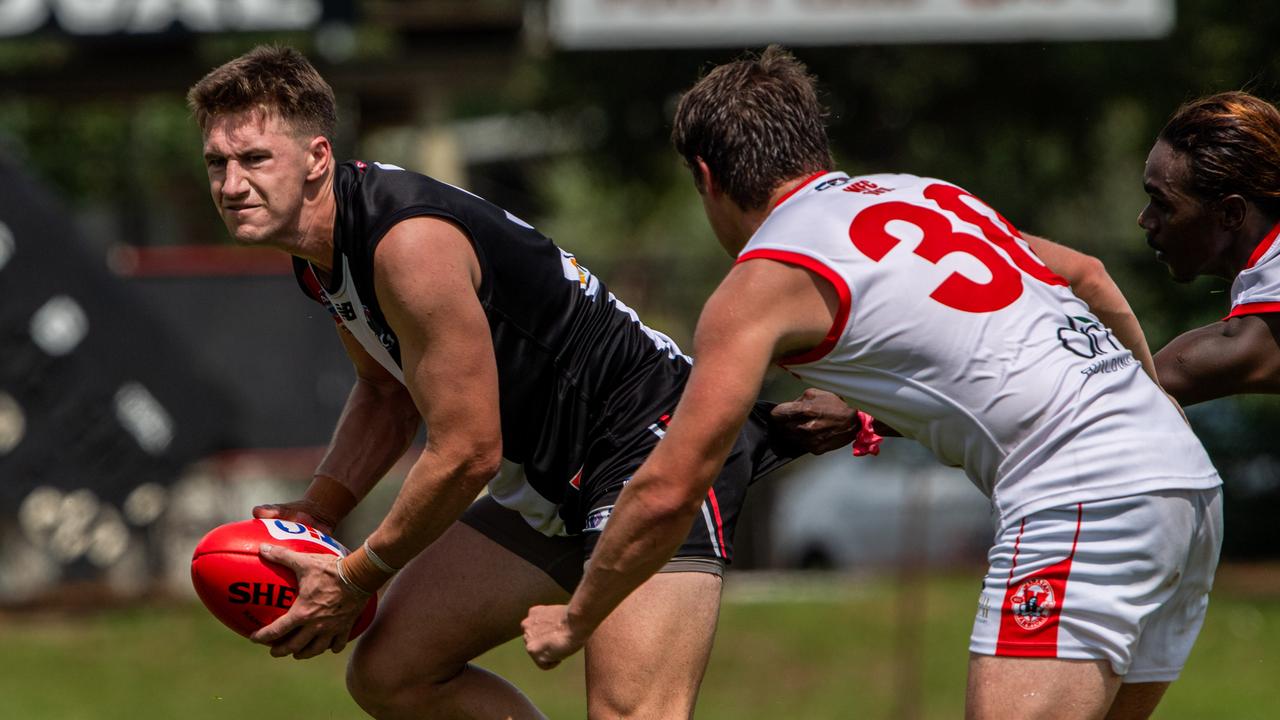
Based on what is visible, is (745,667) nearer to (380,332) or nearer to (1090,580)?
(380,332)

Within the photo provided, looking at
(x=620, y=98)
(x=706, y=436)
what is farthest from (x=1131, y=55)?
(x=706, y=436)

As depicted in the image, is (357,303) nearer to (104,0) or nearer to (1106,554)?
(1106,554)

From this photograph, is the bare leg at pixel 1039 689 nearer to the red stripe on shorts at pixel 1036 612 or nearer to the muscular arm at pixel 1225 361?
the red stripe on shorts at pixel 1036 612

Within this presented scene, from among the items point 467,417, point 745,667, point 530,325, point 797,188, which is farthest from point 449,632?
point 745,667

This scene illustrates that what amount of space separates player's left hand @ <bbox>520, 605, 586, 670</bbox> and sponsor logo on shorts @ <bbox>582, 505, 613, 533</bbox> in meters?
0.57

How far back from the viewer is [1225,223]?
A: 429cm

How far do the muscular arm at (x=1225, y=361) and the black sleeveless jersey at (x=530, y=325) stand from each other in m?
1.29

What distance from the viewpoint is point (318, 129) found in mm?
4289

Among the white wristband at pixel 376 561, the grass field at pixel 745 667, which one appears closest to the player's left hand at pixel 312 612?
the white wristband at pixel 376 561

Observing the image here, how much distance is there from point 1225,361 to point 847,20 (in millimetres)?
10692

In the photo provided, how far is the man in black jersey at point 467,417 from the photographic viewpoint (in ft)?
13.4

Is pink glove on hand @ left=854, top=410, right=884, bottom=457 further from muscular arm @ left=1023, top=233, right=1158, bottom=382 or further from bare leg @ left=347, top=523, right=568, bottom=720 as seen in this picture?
bare leg @ left=347, top=523, right=568, bottom=720

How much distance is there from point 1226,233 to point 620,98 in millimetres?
16123

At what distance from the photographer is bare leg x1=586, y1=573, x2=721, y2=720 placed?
13.6ft
